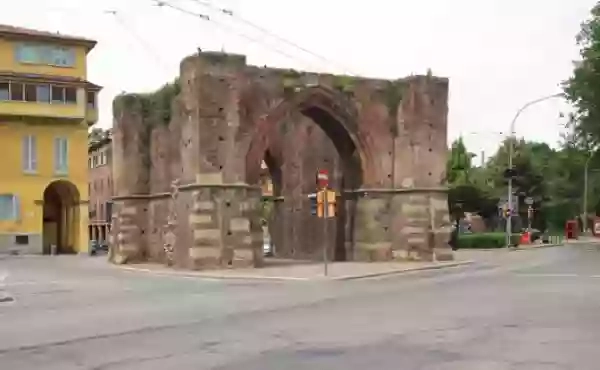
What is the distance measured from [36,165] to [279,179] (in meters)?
20.6

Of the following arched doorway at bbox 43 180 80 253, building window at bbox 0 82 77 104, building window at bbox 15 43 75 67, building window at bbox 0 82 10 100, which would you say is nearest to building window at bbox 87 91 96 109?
building window at bbox 0 82 77 104

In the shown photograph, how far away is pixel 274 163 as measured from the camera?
4438cm

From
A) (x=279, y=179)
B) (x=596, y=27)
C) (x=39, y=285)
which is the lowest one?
(x=39, y=285)

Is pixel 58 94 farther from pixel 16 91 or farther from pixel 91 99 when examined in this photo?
pixel 91 99

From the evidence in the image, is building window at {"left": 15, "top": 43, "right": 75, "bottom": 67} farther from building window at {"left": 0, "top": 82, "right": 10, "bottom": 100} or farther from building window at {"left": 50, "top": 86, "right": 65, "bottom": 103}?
building window at {"left": 0, "top": 82, "right": 10, "bottom": 100}

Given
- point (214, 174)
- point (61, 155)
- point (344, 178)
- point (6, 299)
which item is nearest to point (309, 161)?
point (344, 178)

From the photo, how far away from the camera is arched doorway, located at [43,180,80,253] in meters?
60.0

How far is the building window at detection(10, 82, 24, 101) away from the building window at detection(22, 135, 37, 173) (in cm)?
252

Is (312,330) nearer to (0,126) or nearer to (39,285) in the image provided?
(39,285)

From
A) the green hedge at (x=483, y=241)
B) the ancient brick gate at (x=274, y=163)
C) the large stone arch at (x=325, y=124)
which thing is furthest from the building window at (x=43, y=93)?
the green hedge at (x=483, y=241)

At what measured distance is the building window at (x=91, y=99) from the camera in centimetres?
6093

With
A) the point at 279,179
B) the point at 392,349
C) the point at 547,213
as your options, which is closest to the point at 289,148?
the point at 279,179

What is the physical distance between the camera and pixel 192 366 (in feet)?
35.1

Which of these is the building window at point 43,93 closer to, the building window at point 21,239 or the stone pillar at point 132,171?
the building window at point 21,239
